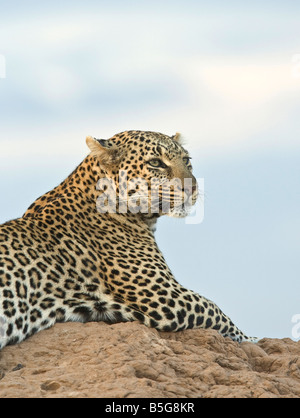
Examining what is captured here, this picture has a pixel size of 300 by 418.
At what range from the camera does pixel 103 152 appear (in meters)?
14.6

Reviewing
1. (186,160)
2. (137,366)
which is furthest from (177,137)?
(137,366)

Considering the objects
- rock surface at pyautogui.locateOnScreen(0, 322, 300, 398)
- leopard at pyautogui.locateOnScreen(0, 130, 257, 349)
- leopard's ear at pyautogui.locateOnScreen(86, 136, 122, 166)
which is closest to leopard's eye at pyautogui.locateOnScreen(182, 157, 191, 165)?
leopard at pyautogui.locateOnScreen(0, 130, 257, 349)

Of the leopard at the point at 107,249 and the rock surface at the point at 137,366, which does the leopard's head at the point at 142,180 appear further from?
the rock surface at the point at 137,366

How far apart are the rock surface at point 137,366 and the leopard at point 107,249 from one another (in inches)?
14.4

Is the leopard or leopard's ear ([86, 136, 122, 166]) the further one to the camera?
leopard's ear ([86, 136, 122, 166])

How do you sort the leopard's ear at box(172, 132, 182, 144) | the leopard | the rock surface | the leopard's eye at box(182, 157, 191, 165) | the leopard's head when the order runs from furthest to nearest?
the leopard's ear at box(172, 132, 182, 144) → the leopard's eye at box(182, 157, 191, 165) → the leopard's head → the leopard → the rock surface

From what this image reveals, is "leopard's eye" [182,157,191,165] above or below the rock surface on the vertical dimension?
above

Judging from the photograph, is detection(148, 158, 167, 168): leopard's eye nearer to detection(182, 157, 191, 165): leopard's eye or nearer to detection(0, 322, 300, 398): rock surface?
detection(182, 157, 191, 165): leopard's eye

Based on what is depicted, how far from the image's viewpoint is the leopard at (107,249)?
507 inches

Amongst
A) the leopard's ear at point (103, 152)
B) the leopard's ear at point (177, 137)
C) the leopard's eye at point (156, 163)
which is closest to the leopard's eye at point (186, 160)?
the leopard's eye at point (156, 163)

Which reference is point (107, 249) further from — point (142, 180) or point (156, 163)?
point (156, 163)

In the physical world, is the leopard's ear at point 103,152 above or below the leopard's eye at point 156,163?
above

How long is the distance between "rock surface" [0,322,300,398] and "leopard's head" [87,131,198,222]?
7.74 feet

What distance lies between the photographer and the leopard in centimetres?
1288
